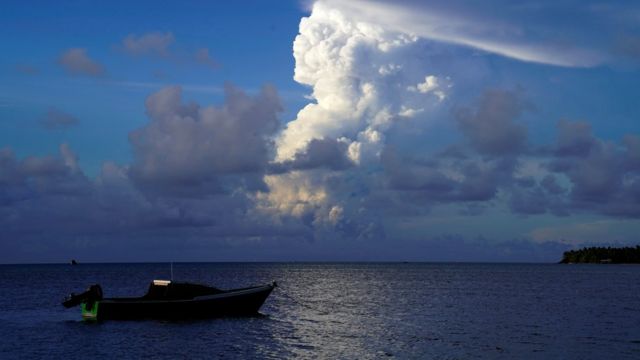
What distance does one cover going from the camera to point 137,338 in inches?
2087

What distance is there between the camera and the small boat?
202 ft

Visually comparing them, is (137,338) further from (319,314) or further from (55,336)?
(319,314)

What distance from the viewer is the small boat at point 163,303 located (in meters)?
61.7

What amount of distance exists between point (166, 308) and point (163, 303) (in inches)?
24.6

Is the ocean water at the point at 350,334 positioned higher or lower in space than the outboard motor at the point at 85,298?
lower

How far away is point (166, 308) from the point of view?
62.2m

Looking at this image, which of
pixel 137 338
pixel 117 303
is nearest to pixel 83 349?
pixel 137 338

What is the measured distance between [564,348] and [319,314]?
29395 mm

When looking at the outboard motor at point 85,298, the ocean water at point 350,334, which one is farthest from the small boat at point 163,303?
the ocean water at point 350,334

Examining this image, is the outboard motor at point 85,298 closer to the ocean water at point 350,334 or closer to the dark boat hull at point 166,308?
the dark boat hull at point 166,308

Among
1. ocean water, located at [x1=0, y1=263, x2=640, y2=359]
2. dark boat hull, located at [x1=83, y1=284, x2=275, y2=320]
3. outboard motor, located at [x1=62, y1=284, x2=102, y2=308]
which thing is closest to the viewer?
ocean water, located at [x1=0, y1=263, x2=640, y2=359]

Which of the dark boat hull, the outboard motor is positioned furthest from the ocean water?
the outboard motor

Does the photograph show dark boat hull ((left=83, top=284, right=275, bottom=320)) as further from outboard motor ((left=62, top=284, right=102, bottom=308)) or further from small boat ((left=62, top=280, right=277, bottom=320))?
outboard motor ((left=62, top=284, right=102, bottom=308))

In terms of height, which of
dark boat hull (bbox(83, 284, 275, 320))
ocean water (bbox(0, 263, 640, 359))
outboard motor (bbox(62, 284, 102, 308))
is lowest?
ocean water (bbox(0, 263, 640, 359))
